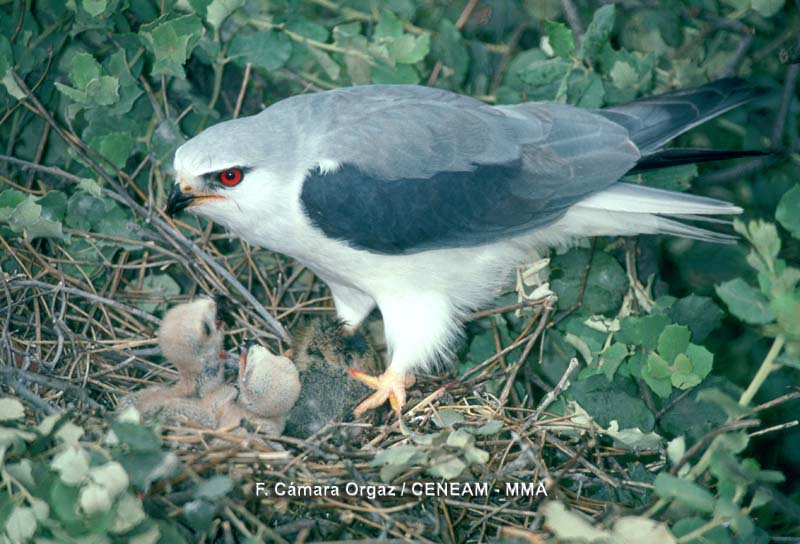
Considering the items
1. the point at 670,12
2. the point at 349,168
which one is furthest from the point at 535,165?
the point at 670,12

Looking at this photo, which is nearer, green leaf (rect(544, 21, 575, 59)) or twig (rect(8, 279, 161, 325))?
twig (rect(8, 279, 161, 325))

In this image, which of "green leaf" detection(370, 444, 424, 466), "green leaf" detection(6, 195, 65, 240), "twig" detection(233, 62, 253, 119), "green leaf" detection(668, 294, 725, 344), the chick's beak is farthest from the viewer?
"twig" detection(233, 62, 253, 119)

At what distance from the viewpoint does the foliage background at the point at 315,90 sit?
11.9ft

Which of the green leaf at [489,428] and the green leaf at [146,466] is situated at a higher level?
the green leaf at [146,466]

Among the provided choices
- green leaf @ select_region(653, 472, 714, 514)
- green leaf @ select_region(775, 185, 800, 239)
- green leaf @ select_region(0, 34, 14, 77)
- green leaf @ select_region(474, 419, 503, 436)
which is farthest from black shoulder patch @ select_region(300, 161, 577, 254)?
green leaf @ select_region(653, 472, 714, 514)

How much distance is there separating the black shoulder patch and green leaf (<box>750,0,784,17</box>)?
111 centimetres

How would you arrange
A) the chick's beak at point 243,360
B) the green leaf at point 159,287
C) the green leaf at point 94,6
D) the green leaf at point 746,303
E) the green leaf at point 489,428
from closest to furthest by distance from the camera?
the green leaf at point 746,303, the green leaf at point 489,428, the chick's beak at point 243,360, the green leaf at point 94,6, the green leaf at point 159,287

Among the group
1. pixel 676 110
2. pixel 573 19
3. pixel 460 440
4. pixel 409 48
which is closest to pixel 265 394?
pixel 460 440

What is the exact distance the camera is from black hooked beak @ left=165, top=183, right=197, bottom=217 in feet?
11.4

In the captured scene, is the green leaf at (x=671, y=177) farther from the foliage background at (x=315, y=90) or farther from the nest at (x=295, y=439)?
the nest at (x=295, y=439)

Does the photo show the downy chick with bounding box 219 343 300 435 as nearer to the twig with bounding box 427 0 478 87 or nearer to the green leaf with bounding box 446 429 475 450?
the green leaf with bounding box 446 429 475 450

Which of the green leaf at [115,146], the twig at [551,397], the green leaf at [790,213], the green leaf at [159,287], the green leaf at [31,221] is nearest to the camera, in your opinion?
the green leaf at [790,213]

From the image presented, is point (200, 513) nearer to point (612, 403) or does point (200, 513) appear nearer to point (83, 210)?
point (612, 403)

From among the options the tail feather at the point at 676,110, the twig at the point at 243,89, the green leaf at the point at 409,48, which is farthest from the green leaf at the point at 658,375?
the twig at the point at 243,89
